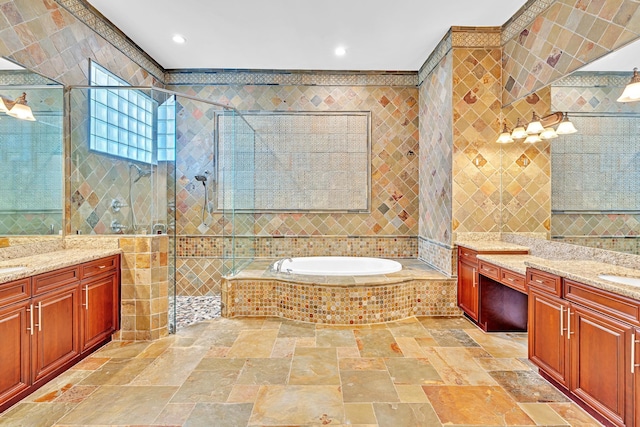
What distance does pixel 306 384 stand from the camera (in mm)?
2146

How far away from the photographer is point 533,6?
2.94 metres

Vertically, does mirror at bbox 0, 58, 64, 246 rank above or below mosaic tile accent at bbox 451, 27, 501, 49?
below

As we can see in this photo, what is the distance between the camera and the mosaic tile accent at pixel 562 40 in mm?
2174

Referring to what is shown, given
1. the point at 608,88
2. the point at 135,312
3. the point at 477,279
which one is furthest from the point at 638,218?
the point at 135,312

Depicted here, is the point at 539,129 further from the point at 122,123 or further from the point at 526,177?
the point at 122,123

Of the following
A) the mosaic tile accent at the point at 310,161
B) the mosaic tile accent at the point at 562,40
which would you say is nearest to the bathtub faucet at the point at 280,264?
the mosaic tile accent at the point at 310,161

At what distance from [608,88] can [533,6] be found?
4.04ft

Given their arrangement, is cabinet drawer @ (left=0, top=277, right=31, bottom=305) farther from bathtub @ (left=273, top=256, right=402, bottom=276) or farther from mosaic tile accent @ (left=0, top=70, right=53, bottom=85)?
bathtub @ (left=273, top=256, right=402, bottom=276)

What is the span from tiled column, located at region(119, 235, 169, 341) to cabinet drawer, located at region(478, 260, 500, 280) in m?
2.99

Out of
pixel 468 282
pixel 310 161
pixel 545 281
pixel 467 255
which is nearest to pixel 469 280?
pixel 468 282

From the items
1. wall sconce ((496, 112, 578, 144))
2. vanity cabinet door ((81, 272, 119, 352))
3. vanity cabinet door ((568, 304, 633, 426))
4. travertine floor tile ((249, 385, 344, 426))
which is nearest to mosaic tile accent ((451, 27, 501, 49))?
wall sconce ((496, 112, 578, 144))

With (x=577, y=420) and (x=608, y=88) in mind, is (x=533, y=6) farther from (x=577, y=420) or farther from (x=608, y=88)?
(x=577, y=420)

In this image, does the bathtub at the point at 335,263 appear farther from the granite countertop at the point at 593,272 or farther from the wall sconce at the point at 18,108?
the wall sconce at the point at 18,108

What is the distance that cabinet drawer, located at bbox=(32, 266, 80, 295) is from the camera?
2062 millimetres
